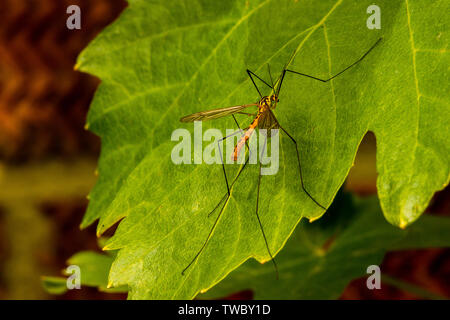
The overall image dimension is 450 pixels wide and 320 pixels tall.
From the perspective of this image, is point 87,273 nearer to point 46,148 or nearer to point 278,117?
point 278,117

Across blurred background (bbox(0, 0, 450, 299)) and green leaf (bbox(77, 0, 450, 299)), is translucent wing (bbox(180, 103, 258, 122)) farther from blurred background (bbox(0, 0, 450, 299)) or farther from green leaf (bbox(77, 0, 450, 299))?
blurred background (bbox(0, 0, 450, 299))

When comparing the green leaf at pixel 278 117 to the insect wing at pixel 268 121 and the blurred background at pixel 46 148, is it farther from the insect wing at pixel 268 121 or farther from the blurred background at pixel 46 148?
the blurred background at pixel 46 148

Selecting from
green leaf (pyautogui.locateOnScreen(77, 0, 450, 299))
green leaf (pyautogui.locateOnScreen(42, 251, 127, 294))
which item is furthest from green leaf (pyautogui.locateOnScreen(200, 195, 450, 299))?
green leaf (pyautogui.locateOnScreen(77, 0, 450, 299))

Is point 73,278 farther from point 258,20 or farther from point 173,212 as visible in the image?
point 258,20

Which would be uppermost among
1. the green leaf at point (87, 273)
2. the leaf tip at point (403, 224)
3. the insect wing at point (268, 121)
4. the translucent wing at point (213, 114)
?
the translucent wing at point (213, 114)

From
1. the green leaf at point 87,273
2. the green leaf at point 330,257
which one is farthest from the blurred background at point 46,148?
the green leaf at point 87,273

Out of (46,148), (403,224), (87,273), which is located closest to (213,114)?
(403,224)
